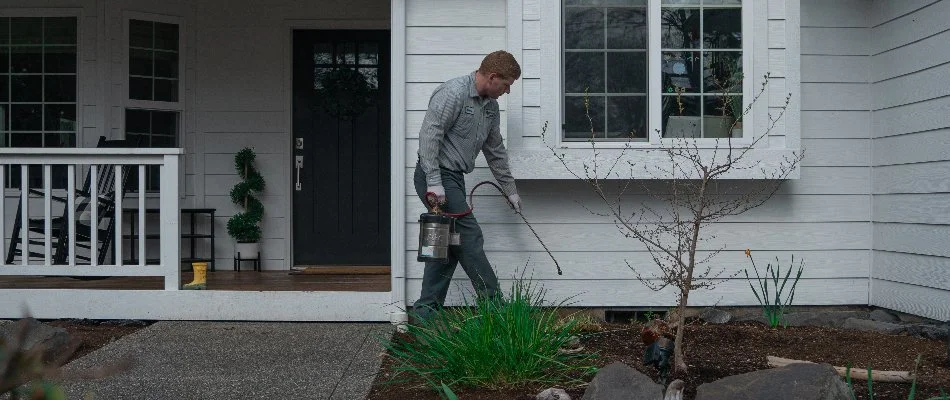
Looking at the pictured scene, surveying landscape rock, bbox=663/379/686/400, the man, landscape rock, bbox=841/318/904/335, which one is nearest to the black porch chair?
the man

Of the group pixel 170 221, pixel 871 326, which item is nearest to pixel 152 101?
pixel 170 221

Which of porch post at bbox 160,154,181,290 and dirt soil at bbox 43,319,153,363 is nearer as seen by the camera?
dirt soil at bbox 43,319,153,363

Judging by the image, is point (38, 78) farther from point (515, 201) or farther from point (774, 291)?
point (774, 291)

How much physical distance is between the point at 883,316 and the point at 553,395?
10.3 ft

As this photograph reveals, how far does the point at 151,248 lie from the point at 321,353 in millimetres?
3643

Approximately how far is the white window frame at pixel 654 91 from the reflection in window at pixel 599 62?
0.04 meters

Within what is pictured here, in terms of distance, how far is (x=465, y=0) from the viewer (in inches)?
237

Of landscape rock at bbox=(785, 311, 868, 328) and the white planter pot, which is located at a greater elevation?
the white planter pot

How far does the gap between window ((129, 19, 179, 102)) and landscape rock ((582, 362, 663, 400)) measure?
5.75 meters

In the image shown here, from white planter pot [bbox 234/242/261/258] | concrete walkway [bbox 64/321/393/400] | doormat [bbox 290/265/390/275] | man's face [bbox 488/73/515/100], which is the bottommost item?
concrete walkway [bbox 64/321/393/400]

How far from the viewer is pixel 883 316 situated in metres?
6.08

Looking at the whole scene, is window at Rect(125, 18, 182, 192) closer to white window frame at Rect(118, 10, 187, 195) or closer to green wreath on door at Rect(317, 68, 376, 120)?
white window frame at Rect(118, 10, 187, 195)

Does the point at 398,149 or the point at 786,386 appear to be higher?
the point at 398,149

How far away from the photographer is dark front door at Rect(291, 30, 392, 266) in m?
8.39
